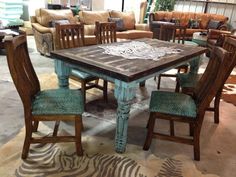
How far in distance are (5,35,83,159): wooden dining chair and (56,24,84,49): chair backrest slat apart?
72 centimetres

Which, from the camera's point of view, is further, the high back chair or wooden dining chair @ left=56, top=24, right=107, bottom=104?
the high back chair

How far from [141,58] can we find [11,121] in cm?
149

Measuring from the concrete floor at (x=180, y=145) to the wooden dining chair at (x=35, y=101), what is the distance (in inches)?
18.2

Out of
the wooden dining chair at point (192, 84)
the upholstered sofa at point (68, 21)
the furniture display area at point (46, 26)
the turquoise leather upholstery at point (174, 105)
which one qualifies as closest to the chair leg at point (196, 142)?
the turquoise leather upholstery at point (174, 105)

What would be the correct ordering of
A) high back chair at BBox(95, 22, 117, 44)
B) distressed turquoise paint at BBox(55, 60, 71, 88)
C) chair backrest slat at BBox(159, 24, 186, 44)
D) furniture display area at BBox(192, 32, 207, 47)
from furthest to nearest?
furniture display area at BBox(192, 32, 207, 47)
chair backrest slat at BBox(159, 24, 186, 44)
high back chair at BBox(95, 22, 117, 44)
distressed turquoise paint at BBox(55, 60, 71, 88)

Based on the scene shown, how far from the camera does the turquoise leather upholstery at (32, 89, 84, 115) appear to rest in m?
1.84

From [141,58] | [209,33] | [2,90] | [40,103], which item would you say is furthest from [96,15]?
[40,103]

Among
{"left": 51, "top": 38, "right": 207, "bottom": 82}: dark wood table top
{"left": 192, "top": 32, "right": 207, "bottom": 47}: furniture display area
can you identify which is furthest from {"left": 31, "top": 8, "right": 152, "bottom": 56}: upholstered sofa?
{"left": 51, "top": 38, "right": 207, "bottom": 82}: dark wood table top

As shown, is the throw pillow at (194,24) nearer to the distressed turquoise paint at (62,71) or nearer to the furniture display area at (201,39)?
the furniture display area at (201,39)

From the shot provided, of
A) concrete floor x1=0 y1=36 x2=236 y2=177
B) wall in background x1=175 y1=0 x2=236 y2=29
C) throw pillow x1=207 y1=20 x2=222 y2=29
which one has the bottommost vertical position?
concrete floor x1=0 y1=36 x2=236 y2=177

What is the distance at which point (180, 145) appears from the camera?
7.55 feet

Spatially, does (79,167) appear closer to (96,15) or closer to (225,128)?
(225,128)

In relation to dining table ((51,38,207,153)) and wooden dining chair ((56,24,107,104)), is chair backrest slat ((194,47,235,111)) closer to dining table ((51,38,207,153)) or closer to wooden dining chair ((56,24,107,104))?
dining table ((51,38,207,153))

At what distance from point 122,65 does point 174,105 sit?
1.86 feet
